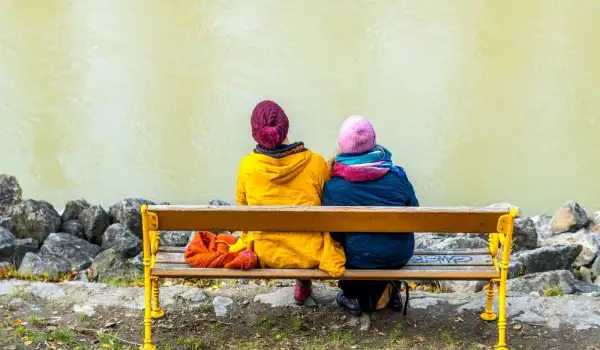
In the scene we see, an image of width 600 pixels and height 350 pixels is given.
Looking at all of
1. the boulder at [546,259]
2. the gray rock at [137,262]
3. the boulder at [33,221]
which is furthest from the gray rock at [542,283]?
the boulder at [33,221]

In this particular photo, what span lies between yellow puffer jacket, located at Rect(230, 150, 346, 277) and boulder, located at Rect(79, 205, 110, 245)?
374cm

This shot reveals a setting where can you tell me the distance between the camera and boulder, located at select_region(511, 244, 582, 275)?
6184 millimetres

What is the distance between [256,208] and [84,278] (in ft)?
9.61

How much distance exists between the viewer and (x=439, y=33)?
14891 millimetres

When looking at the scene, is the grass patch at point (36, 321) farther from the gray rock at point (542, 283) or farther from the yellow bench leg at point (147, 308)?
the gray rock at point (542, 283)

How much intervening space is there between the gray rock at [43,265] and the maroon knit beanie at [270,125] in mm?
2893

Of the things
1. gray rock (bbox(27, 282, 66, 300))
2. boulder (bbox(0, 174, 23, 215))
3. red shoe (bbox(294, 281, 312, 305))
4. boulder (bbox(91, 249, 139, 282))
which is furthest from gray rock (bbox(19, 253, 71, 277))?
red shoe (bbox(294, 281, 312, 305))

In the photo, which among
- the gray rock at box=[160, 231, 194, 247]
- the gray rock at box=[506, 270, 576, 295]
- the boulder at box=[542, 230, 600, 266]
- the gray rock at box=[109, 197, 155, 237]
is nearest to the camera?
the gray rock at box=[506, 270, 576, 295]

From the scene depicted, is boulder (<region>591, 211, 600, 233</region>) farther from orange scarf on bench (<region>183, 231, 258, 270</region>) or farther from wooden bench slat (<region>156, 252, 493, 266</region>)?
orange scarf on bench (<region>183, 231, 258, 270</region>)

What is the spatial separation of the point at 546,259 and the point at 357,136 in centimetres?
291

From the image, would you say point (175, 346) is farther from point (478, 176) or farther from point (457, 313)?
point (478, 176)

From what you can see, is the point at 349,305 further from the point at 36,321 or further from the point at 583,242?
the point at 583,242

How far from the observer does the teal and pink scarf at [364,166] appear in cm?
408

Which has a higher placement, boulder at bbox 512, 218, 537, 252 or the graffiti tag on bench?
the graffiti tag on bench
